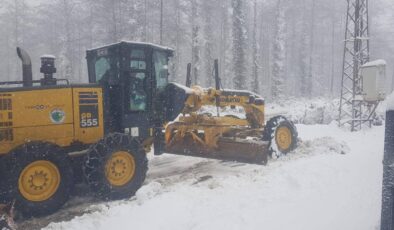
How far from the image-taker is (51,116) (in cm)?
735

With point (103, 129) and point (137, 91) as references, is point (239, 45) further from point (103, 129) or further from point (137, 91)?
point (103, 129)

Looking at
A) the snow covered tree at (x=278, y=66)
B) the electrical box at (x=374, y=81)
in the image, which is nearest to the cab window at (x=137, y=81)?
the electrical box at (x=374, y=81)

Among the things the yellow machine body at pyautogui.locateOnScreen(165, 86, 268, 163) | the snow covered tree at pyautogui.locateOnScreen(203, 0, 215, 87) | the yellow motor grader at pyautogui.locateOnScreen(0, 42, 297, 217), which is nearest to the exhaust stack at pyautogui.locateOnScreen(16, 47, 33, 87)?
the yellow motor grader at pyautogui.locateOnScreen(0, 42, 297, 217)

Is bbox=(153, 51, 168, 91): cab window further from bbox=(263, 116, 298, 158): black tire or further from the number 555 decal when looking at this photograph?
bbox=(263, 116, 298, 158): black tire

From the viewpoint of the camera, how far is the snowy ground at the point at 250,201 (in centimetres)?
567

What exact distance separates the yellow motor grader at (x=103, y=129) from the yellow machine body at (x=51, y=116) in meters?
0.02

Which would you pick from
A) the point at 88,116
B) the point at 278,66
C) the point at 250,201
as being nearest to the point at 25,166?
the point at 88,116

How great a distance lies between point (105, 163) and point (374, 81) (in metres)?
14.6

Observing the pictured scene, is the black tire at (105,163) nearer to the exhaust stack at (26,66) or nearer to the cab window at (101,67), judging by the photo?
the exhaust stack at (26,66)

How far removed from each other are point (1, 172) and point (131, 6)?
85.6ft

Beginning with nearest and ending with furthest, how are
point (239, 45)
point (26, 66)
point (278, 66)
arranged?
point (26, 66) < point (239, 45) < point (278, 66)

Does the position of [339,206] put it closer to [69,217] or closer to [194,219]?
[194,219]

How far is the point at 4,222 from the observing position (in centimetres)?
623

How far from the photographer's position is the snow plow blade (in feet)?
31.7
